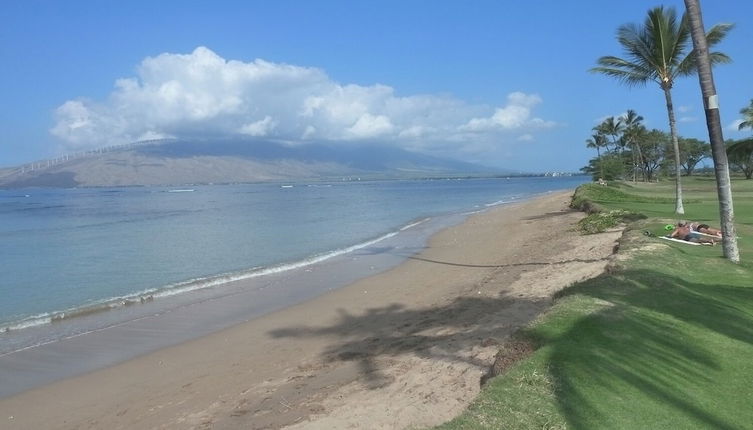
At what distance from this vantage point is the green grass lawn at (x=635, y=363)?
4223 mm

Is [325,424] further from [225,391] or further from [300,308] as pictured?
[300,308]

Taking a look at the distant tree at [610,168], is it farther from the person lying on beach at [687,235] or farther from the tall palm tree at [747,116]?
the person lying on beach at [687,235]

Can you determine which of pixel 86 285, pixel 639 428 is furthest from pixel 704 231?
pixel 86 285

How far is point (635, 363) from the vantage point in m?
5.14

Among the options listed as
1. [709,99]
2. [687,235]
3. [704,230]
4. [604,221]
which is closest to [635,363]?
[709,99]

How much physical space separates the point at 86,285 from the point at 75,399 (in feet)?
32.0

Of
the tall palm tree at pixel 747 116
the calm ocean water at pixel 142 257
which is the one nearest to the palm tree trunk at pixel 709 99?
the calm ocean water at pixel 142 257

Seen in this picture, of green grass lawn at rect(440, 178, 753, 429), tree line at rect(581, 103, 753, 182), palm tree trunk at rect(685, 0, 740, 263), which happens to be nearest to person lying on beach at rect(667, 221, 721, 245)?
palm tree trunk at rect(685, 0, 740, 263)

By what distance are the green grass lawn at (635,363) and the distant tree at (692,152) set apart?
278ft

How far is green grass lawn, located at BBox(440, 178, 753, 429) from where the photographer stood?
4223 millimetres

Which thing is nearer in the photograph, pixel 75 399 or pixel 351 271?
pixel 75 399

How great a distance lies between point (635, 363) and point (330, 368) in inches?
149

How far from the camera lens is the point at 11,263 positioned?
2206 cm

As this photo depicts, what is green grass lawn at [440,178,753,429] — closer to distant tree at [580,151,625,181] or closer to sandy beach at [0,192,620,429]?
sandy beach at [0,192,620,429]
